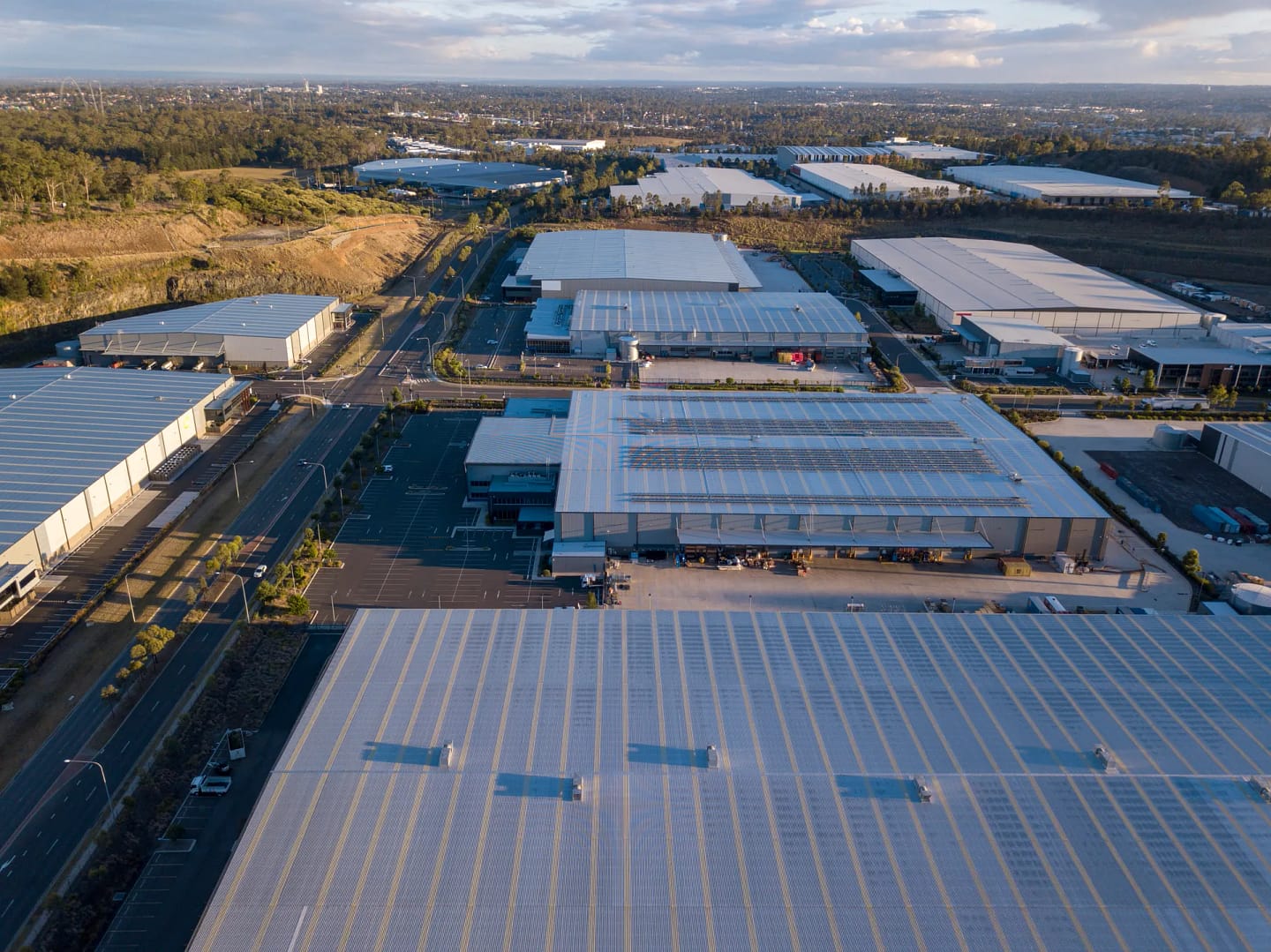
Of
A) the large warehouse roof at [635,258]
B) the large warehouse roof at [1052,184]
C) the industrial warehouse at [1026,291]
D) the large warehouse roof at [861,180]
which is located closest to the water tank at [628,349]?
the large warehouse roof at [635,258]

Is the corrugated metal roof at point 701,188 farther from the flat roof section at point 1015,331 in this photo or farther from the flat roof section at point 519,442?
the flat roof section at point 519,442

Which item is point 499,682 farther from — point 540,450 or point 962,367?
point 962,367

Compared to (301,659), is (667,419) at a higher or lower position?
higher

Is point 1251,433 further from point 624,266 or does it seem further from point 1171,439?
point 624,266

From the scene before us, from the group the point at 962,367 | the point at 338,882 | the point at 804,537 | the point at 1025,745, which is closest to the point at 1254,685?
the point at 1025,745

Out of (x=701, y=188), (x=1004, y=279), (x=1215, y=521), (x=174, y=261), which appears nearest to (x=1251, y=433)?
(x=1215, y=521)

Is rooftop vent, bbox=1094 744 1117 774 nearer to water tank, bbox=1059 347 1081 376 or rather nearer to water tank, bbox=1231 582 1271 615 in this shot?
water tank, bbox=1231 582 1271 615

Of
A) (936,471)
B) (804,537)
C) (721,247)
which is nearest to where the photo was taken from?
(804,537)
